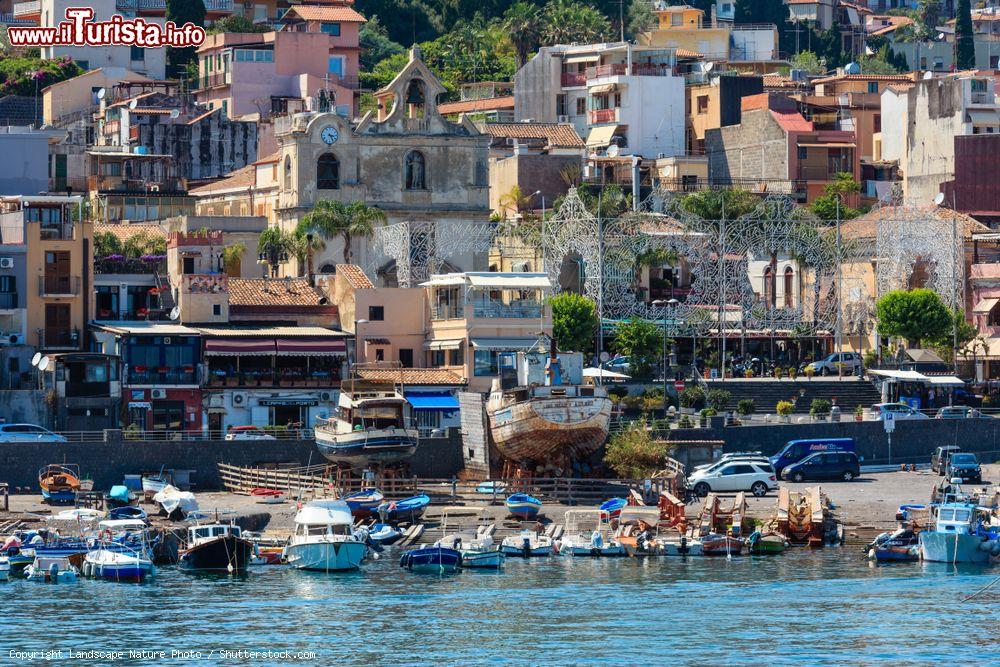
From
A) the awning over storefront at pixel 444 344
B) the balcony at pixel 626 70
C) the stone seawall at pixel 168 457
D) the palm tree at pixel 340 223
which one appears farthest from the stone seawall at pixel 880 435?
the balcony at pixel 626 70

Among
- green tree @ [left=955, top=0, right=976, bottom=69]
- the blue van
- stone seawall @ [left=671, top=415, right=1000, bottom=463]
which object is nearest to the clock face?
stone seawall @ [left=671, top=415, right=1000, bottom=463]

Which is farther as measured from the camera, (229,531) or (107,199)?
(107,199)

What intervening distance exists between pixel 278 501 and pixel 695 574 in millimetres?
17830

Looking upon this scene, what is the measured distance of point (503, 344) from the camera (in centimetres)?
9600

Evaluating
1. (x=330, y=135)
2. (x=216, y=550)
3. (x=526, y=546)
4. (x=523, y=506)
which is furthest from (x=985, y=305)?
(x=216, y=550)

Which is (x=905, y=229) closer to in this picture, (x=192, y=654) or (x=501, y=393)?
(x=501, y=393)

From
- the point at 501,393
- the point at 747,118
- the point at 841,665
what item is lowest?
the point at 841,665

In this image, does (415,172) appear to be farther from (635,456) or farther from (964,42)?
(964,42)

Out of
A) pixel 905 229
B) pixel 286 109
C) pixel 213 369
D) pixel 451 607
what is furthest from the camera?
pixel 286 109

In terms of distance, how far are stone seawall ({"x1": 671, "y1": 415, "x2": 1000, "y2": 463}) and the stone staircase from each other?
5.45 m

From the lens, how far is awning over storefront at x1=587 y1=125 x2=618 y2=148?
497ft

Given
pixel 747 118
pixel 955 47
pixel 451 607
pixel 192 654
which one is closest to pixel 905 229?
pixel 747 118

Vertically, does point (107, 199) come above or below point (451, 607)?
above

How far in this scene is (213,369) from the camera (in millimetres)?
93125
